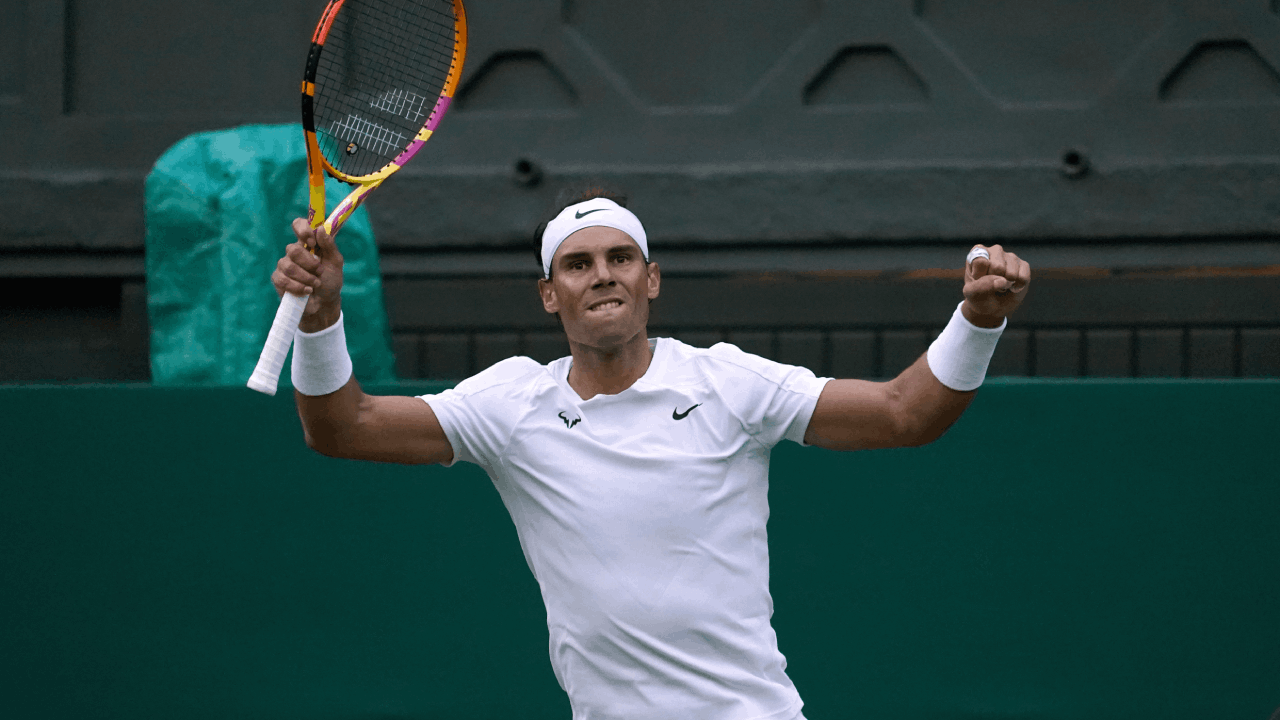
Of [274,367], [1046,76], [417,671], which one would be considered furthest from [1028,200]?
[274,367]

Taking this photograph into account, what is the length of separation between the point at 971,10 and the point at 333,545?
3.85m

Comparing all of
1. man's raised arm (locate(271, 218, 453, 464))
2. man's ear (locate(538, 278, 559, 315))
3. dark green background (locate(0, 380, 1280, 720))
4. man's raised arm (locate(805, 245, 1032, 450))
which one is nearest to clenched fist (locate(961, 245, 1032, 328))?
man's raised arm (locate(805, 245, 1032, 450))

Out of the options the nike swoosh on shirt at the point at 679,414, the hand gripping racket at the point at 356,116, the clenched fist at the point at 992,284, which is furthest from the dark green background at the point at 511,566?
the clenched fist at the point at 992,284

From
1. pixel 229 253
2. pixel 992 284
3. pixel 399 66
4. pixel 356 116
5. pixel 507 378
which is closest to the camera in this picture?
pixel 992 284

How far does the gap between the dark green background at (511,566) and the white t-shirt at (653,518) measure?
150cm

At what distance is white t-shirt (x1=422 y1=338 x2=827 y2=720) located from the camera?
225 cm

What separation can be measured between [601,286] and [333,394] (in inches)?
20.7

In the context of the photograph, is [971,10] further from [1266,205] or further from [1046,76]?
[1266,205]

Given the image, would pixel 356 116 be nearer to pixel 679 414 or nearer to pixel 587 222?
pixel 587 222

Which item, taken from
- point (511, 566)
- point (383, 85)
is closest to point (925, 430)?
point (511, 566)

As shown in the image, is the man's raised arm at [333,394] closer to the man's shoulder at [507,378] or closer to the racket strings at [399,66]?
the man's shoulder at [507,378]

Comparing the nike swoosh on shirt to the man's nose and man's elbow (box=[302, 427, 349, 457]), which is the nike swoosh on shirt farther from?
man's elbow (box=[302, 427, 349, 457])

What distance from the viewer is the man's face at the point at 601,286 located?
2.36 metres

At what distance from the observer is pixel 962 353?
2250 mm
